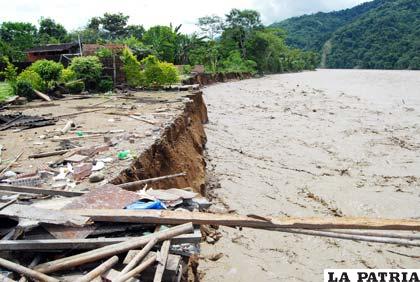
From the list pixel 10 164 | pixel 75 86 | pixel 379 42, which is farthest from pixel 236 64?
pixel 379 42

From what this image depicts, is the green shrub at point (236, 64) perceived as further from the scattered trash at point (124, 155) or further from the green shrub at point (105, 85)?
the scattered trash at point (124, 155)

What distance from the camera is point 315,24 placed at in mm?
176625

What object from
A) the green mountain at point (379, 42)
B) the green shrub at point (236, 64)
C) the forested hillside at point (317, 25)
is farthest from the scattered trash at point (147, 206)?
the forested hillside at point (317, 25)

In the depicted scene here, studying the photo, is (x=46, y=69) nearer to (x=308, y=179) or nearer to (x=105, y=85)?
(x=105, y=85)

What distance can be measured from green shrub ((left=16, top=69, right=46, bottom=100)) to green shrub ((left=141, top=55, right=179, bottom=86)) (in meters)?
6.78

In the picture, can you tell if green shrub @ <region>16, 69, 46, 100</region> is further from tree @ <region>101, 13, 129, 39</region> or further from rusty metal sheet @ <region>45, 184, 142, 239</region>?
tree @ <region>101, 13, 129, 39</region>

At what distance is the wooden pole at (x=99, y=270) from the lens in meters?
3.30

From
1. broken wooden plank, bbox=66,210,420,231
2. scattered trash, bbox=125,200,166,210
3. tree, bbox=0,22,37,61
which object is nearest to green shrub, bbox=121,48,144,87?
scattered trash, bbox=125,200,166,210

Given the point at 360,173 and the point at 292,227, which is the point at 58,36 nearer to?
the point at 360,173

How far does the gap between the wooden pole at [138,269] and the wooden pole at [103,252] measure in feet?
0.84

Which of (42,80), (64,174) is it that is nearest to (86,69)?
(42,80)

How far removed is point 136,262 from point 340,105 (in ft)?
96.1

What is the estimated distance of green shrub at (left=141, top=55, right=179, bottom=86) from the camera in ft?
78.8

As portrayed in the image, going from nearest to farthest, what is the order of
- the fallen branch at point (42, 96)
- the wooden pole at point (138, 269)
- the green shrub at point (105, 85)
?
the wooden pole at point (138, 269)
the fallen branch at point (42, 96)
the green shrub at point (105, 85)
